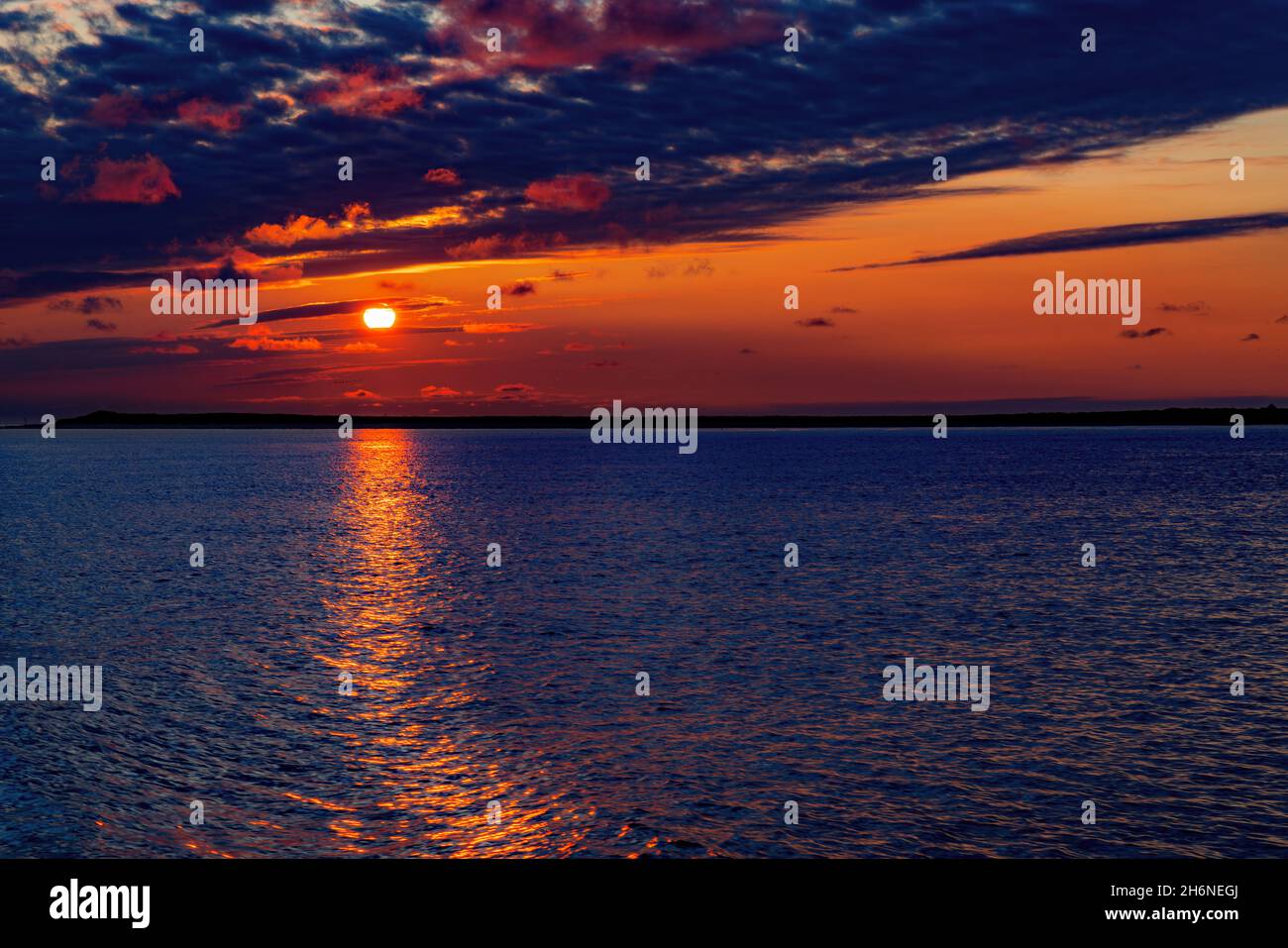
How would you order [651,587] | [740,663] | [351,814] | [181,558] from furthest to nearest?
1. [181,558]
2. [651,587]
3. [740,663]
4. [351,814]

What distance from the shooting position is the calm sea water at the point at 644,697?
19875mm

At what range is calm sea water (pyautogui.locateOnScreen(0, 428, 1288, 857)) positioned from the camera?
1988cm

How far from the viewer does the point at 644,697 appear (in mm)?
29719

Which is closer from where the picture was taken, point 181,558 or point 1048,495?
point 181,558

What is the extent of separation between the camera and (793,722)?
2716 centimetres

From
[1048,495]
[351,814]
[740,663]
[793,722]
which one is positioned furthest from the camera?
[1048,495]

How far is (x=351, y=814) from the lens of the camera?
2028 centimetres

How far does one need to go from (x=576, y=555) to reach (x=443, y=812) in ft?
143
